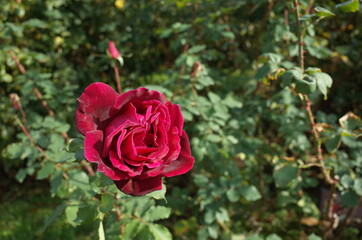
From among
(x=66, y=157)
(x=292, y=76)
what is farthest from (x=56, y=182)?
(x=292, y=76)

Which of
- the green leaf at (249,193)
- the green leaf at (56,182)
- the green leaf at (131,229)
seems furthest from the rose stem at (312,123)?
the green leaf at (56,182)

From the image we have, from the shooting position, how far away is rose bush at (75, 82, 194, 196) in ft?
2.65

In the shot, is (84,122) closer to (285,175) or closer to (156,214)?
(156,214)

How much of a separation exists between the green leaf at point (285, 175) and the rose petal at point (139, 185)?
970mm

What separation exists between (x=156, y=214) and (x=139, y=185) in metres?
0.50

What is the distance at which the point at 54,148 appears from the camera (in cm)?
160

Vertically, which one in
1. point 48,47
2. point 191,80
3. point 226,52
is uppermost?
point 191,80

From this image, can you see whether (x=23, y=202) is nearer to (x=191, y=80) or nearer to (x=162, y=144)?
(x=191, y=80)

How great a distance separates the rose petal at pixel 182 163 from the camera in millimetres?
891

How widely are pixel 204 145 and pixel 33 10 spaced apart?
1.82m

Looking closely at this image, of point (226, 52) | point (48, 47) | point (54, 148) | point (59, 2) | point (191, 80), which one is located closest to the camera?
point (54, 148)

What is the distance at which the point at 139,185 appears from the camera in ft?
2.83

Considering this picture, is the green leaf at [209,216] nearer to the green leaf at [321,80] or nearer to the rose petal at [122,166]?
the green leaf at [321,80]

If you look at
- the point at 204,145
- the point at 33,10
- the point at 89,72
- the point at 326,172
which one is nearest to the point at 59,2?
the point at 33,10
